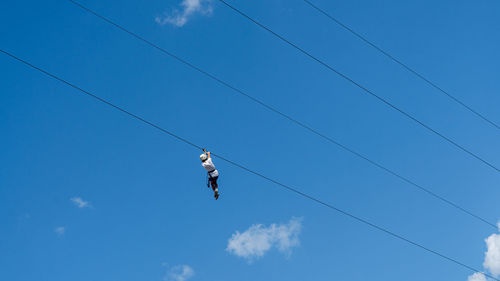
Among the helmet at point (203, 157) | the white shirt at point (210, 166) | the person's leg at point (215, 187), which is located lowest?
the person's leg at point (215, 187)

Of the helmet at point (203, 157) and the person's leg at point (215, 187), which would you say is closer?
the helmet at point (203, 157)

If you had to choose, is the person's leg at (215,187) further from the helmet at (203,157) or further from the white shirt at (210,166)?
the helmet at (203,157)

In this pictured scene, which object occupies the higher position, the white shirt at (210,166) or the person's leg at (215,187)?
the white shirt at (210,166)

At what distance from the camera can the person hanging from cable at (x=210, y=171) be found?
26438mm

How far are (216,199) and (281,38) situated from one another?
7.95 meters

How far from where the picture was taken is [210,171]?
2675 centimetres

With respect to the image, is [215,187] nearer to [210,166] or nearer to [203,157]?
[210,166]

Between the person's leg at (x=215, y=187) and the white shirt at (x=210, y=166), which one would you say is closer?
the white shirt at (x=210, y=166)

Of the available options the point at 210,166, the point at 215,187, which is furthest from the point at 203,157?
the point at 215,187

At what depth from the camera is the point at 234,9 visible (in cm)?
2827

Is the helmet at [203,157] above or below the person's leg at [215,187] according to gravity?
above

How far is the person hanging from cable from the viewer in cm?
2644

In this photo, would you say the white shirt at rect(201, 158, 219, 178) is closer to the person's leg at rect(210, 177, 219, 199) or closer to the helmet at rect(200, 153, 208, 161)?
the helmet at rect(200, 153, 208, 161)

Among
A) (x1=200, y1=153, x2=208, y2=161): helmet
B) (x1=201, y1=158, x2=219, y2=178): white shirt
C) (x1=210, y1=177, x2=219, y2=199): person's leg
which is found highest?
(x1=200, y1=153, x2=208, y2=161): helmet
